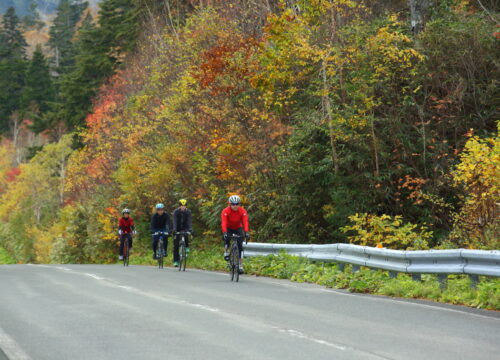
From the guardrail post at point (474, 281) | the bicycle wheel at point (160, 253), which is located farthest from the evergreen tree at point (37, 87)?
the guardrail post at point (474, 281)

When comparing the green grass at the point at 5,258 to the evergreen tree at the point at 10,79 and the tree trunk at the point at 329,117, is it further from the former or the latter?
the tree trunk at the point at 329,117

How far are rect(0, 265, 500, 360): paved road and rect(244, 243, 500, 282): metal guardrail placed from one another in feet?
3.07

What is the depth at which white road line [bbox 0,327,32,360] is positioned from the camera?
8049 millimetres

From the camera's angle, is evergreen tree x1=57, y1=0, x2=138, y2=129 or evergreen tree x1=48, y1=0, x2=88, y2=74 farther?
evergreen tree x1=48, y1=0, x2=88, y2=74

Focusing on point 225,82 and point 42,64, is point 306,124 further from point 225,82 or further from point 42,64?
point 42,64

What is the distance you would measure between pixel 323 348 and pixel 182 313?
12.3ft

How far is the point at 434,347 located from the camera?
834cm

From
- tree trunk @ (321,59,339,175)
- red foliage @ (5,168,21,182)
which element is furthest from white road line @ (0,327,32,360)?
red foliage @ (5,168,21,182)

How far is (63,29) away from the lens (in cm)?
13788

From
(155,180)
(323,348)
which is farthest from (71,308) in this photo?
(155,180)

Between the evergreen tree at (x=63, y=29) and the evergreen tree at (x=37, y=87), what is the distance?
48.3 feet

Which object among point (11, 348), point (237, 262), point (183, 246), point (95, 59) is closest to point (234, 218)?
point (237, 262)

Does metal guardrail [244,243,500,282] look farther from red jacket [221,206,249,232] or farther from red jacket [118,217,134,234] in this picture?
red jacket [118,217,134,234]

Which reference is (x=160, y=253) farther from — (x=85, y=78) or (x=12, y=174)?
(x=12, y=174)
